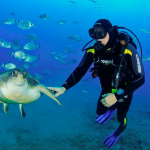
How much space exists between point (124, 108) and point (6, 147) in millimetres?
4066

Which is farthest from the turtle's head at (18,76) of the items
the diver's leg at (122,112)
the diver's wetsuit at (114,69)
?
the diver's leg at (122,112)

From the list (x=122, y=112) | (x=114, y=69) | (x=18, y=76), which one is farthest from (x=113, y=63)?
(x=18, y=76)

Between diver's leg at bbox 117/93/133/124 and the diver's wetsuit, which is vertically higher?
the diver's wetsuit

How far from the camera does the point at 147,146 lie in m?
4.81

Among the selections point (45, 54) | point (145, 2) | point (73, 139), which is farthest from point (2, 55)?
point (145, 2)

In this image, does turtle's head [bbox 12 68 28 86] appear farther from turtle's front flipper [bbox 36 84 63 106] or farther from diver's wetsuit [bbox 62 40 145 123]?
diver's wetsuit [bbox 62 40 145 123]

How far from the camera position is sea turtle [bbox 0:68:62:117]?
216 centimetres

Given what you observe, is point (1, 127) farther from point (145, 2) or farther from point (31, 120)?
point (145, 2)

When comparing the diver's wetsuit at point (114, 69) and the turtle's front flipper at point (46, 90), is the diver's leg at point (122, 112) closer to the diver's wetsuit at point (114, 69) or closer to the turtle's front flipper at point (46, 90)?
the diver's wetsuit at point (114, 69)

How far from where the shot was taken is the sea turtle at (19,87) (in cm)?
216

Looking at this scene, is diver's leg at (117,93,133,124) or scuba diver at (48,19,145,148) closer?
scuba diver at (48,19,145,148)

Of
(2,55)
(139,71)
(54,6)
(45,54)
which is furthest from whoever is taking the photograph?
(54,6)

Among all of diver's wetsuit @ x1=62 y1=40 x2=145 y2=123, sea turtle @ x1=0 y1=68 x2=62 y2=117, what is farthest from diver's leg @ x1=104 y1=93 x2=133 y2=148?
sea turtle @ x1=0 y1=68 x2=62 y2=117

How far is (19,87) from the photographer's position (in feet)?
7.63
